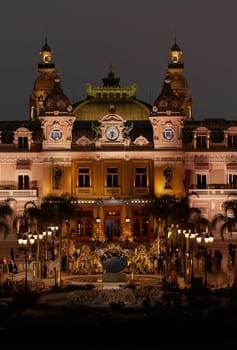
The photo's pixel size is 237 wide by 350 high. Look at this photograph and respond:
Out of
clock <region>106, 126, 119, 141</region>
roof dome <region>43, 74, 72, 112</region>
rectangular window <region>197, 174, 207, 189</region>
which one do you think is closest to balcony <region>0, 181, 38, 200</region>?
roof dome <region>43, 74, 72, 112</region>

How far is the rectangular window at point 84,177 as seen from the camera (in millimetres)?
105812

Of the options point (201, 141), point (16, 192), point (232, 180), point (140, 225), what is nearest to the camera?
point (140, 225)

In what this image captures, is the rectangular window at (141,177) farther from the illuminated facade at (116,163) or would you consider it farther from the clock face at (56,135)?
the clock face at (56,135)

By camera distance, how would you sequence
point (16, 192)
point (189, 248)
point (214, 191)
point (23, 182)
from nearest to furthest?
1. point (189, 248)
2. point (16, 192)
3. point (214, 191)
4. point (23, 182)

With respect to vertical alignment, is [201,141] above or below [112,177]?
above

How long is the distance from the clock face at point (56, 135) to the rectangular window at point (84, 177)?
131 inches

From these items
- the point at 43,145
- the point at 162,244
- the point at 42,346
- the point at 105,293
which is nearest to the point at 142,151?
the point at 43,145

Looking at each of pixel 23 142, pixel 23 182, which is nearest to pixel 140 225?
pixel 23 182

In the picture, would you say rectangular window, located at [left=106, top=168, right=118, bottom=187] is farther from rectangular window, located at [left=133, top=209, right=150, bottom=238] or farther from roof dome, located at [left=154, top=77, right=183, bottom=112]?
roof dome, located at [left=154, top=77, right=183, bottom=112]

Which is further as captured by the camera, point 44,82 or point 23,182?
point 44,82

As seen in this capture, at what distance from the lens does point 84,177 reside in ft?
348

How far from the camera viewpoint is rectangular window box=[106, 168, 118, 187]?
106000 mm

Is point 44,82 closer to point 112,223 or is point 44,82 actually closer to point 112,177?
point 112,177

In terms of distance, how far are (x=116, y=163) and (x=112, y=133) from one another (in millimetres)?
2629
